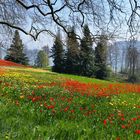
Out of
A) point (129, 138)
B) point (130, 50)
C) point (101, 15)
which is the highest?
point (101, 15)

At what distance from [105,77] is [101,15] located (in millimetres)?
55263

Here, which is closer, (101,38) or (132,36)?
(132,36)

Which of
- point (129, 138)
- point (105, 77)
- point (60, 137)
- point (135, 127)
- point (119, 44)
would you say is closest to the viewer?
point (60, 137)

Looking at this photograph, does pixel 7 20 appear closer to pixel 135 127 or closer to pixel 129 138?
pixel 135 127

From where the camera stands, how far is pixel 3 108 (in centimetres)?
791

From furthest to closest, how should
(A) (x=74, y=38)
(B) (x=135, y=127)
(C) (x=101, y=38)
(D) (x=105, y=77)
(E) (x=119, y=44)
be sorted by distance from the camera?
1. (D) (x=105, y=77)
2. (A) (x=74, y=38)
3. (C) (x=101, y=38)
4. (E) (x=119, y=44)
5. (B) (x=135, y=127)

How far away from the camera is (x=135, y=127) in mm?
7688

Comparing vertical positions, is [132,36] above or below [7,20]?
below

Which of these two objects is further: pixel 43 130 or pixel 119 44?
pixel 119 44

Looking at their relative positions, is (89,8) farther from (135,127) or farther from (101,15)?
(135,127)

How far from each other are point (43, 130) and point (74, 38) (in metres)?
6.67

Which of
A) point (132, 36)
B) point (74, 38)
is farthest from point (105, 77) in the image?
point (132, 36)

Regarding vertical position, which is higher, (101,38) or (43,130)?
(101,38)

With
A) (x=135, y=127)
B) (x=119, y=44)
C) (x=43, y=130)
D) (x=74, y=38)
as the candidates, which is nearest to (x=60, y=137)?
(x=43, y=130)
